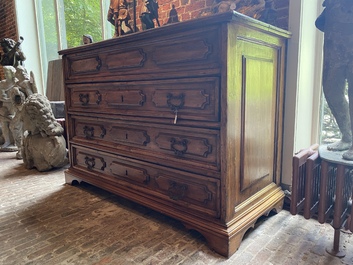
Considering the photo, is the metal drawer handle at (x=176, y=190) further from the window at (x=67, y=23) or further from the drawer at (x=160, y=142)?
the window at (x=67, y=23)

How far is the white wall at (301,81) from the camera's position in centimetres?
183

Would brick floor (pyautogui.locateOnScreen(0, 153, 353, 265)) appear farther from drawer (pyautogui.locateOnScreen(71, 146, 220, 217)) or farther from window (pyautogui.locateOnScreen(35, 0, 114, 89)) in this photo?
window (pyautogui.locateOnScreen(35, 0, 114, 89))

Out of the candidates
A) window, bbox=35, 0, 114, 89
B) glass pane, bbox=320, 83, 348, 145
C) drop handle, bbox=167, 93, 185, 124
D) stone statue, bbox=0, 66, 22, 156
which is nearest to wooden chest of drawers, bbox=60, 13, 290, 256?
drop handle, bbox=167, 93, 185, 124

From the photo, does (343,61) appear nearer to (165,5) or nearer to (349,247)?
(349,247)

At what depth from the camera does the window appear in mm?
4113

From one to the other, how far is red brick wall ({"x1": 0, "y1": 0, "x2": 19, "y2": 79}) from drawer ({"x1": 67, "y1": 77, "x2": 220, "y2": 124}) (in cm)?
411

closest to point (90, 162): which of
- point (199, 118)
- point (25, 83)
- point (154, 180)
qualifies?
point (154, 180)

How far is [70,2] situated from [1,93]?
2.04 metres

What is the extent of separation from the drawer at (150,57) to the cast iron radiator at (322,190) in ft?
2.35

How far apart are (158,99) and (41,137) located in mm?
1979

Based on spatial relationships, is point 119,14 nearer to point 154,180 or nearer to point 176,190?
point 154,180

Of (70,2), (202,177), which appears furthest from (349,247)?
(70,2)

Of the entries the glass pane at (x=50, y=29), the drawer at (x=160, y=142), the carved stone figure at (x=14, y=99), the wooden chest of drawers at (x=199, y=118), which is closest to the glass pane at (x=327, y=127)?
the wooden chest of drawers at (x=199, y=118)

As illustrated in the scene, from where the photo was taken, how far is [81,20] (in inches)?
182
